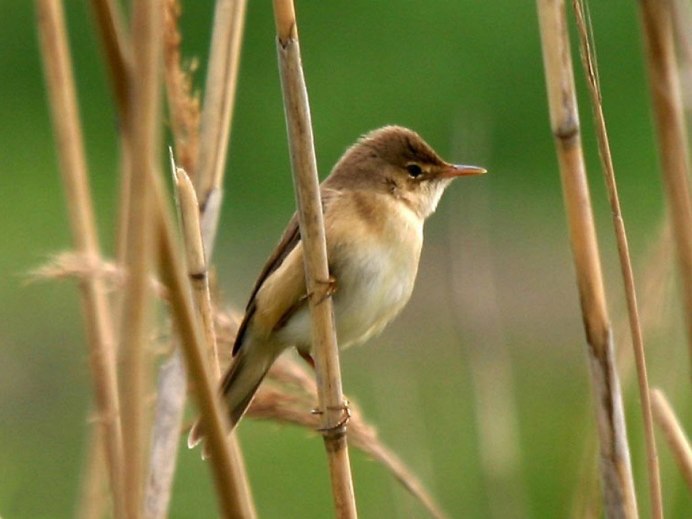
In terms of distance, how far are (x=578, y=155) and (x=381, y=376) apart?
3.83 meters

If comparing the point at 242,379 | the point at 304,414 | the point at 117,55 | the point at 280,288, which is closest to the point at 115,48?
the point at 117,55

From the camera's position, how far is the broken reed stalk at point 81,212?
2875mm

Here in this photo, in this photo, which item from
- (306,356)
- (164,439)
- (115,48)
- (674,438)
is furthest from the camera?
(306,356)

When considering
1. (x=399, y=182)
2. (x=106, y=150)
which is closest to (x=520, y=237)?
(x=106, y=150)

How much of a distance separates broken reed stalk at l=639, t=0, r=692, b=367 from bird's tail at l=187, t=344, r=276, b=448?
1458 millimetres

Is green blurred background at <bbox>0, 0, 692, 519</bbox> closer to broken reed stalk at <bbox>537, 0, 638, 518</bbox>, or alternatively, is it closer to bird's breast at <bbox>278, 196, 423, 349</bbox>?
bird's breast at <bbox>278, 196, 423, 349</bbox>

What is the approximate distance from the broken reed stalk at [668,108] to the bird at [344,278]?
1249mm

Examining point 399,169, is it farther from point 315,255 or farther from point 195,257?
point 315,255

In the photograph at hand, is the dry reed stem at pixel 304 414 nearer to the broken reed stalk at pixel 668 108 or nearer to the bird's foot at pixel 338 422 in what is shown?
the bird's foot at pixel 338 422

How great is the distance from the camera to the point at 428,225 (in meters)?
8.74

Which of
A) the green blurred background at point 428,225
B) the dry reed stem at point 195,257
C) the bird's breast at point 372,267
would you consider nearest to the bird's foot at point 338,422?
the dry reed stem at point 195,257

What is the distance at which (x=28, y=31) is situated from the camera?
976 centimetres

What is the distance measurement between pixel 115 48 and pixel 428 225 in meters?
6.87

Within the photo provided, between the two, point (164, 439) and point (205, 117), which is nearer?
point (164, 439)
